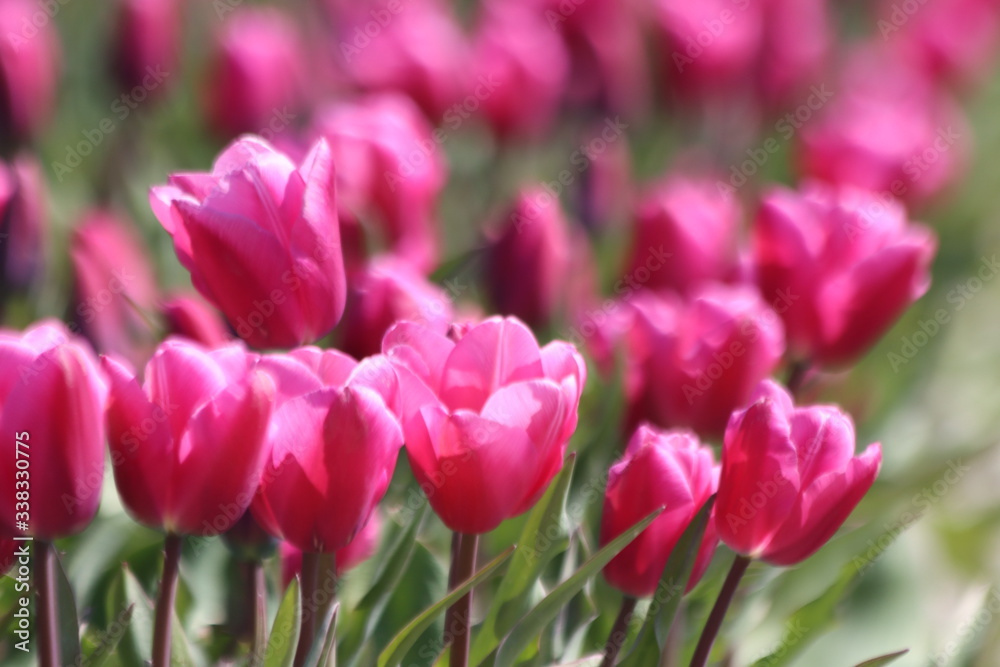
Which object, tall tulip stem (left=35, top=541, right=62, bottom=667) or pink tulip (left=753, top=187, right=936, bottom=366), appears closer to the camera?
tall tulip stem (left=35, top=541, right=62, bottom=667)

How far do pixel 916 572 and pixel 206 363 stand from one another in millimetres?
724

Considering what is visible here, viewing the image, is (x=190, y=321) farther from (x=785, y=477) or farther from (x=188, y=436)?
(x=785, y=477)

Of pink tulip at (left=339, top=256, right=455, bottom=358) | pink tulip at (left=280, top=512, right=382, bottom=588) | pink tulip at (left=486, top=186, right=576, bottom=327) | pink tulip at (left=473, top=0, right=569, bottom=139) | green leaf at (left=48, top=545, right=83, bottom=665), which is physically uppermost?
pink tulip at (left=473, top=0, right=569, bottom=139)

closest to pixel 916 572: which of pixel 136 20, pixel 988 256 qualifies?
pixel 988 256

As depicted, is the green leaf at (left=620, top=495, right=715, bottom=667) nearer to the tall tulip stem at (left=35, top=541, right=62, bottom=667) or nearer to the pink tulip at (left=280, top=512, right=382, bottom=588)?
the pink tulip at (left=280, top=512, right=382, bottom=588)

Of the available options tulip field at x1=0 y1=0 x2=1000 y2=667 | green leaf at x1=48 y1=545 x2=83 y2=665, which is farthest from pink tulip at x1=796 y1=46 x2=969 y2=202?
green leaf at x1=48 y1=545 x2=83 y2=665

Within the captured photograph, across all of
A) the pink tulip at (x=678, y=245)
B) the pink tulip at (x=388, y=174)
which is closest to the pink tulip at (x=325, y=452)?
the pink tulip at (x=388, y=174)

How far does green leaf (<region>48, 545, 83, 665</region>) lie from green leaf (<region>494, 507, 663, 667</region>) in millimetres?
203

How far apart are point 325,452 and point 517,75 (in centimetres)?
96

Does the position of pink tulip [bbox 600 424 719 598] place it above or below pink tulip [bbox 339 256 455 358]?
below

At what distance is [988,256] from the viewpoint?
61.5 inches

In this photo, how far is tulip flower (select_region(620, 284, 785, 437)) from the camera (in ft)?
2.44

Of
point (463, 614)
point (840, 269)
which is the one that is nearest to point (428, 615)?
point (463, 614)

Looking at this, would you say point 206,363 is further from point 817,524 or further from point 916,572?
point 916,572
